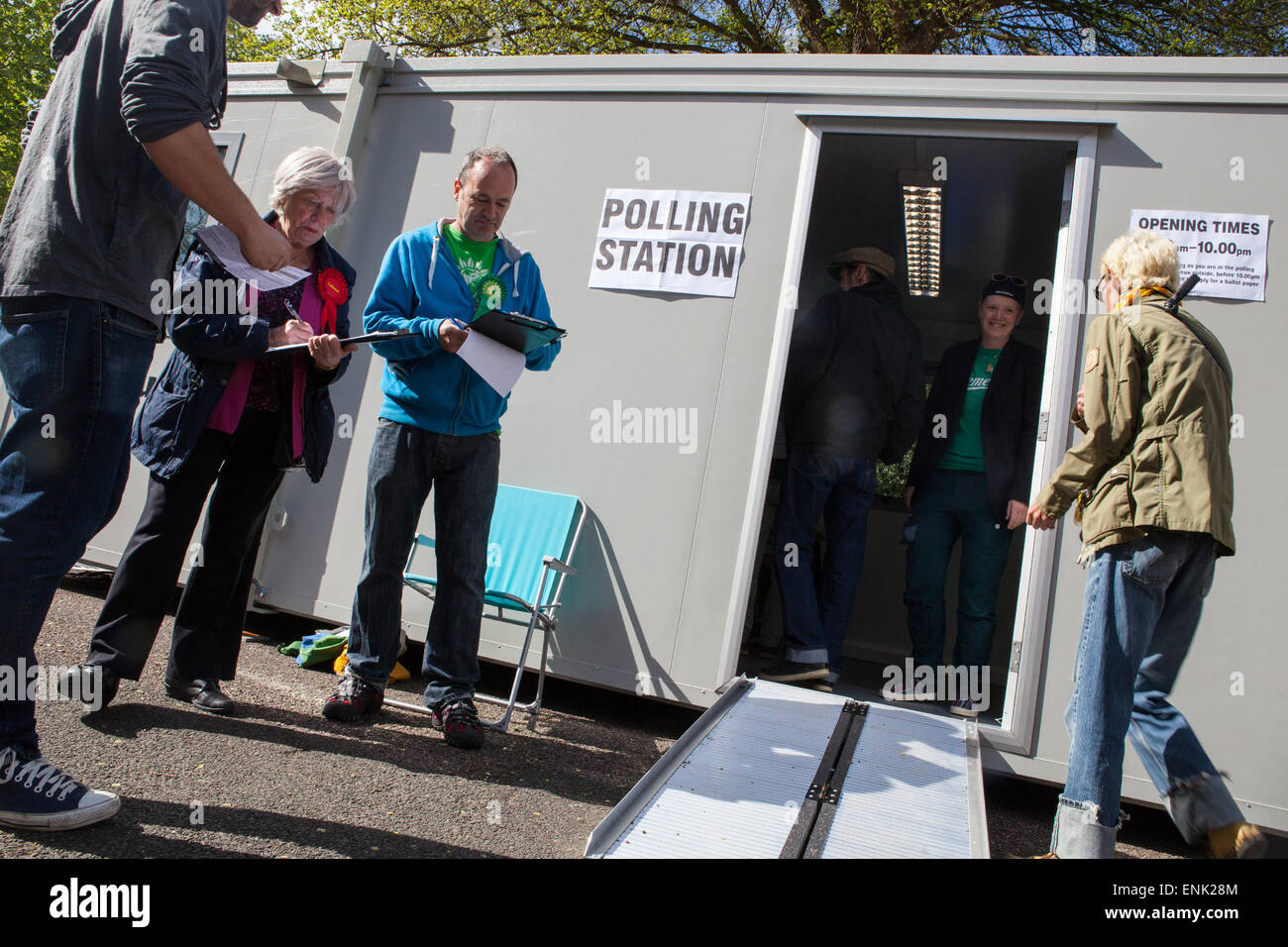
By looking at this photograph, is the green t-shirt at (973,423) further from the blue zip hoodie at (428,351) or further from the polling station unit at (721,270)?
the blue zip hoodie at (428,351)

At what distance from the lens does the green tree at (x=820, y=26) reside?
37.1 ft

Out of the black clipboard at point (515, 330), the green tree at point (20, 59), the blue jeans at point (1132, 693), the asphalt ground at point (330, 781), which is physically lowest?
the asphalt ground at point (330, 781)

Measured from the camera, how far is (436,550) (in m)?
3.45

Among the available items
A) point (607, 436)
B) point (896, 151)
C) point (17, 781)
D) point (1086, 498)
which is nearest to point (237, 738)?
point (17, 781)

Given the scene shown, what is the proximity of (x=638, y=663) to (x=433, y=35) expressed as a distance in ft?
43.4

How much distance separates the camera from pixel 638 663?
401cm

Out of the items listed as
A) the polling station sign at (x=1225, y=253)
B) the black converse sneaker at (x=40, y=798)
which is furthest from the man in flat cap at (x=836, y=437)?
the black converse sneaker at (x=40, y=798)

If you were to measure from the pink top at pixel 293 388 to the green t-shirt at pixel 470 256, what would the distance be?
55 cm

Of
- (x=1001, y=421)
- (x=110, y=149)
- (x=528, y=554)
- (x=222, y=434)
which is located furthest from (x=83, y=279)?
(x=1001, y=421)

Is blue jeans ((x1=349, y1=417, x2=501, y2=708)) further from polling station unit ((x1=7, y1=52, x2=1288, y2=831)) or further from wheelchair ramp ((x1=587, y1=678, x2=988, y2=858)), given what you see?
wheelchair ramp ((x1=587, y1=678, x2=988, y2=858))

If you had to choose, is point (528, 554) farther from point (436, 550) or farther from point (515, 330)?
point (515, 330)

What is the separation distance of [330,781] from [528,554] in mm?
1596
